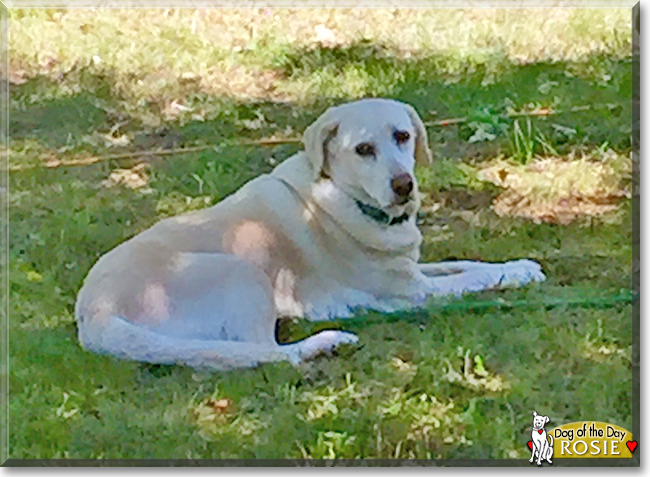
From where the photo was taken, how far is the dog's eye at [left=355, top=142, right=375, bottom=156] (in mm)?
3742

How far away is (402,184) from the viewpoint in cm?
368

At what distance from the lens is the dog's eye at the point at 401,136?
12.3ft

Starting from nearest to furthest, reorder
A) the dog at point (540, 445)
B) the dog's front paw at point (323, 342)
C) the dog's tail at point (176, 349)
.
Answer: the dog at point (540, 445)
the dog's tail at point (176, 349)
the dog's front paw at point (323, 342)

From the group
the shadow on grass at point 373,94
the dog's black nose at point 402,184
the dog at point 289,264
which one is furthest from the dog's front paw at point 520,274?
the shadow on grass at point 373,94

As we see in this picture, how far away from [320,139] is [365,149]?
6.5 inches

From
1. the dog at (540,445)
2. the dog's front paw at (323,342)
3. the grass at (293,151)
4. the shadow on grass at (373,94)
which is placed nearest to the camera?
the dog at (540,445)

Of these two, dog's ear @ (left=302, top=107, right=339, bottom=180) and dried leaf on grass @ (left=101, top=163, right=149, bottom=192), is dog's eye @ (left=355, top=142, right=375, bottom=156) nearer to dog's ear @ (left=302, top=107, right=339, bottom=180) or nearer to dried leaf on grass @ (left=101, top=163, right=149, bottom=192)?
dog's ear @ (left=302, top=107, right=339, bottom=180)

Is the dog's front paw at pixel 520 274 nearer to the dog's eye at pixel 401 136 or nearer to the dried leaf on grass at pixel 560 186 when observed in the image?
the dried leaf on grass at pixel 560 186

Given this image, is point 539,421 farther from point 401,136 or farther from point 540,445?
point 401,136

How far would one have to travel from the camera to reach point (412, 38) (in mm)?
5531

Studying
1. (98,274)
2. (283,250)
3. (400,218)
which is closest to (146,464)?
(98,274)

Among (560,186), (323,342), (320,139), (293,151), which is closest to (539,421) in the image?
(323,342)

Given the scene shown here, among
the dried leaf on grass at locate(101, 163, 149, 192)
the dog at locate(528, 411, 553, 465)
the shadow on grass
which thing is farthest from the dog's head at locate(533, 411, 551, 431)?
the dried leaf on grass at locate(101, 163, 149, 192)

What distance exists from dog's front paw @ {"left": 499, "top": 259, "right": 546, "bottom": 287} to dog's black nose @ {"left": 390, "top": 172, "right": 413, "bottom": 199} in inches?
21.5
